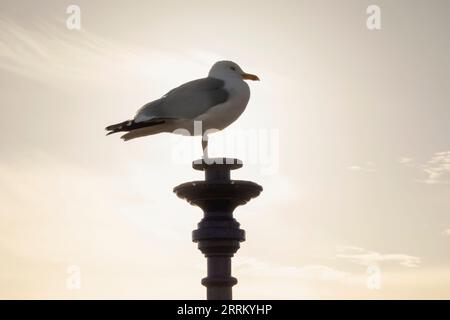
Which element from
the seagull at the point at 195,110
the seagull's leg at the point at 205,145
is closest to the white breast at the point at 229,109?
the seagull at the point at 195,110

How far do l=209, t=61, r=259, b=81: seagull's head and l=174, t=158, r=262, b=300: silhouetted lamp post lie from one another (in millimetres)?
1560

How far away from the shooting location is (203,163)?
36.7 feet

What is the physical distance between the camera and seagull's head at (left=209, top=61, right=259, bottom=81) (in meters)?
12.0

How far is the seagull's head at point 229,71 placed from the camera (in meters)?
12.0

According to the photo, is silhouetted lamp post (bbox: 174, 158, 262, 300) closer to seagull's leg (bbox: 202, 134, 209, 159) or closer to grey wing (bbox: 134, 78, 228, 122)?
seagull's leg (bbox: 202, 134, 209, 159)

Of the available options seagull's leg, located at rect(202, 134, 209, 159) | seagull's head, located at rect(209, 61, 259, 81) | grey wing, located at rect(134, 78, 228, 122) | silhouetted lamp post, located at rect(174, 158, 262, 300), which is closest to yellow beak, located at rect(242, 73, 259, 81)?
seagull's head, located at rect(209, 61, 259, 81)

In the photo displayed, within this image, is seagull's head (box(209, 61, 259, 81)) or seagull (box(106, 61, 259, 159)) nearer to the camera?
seagull (box(106, 61, 259, 159))

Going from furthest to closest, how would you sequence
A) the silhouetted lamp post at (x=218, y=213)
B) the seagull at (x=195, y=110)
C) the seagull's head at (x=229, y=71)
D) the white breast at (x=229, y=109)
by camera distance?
1. the seagull's head at (x=229, y=71)
2. the white breast at (x=229, y=109)
3. the seagull at (x=195, y=110)
4. the silhouetted lamp post at (x=218, y=213)

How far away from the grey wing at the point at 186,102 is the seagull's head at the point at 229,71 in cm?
30

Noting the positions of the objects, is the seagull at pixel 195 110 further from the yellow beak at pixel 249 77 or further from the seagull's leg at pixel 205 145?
the yellow beak at pixel 249 77

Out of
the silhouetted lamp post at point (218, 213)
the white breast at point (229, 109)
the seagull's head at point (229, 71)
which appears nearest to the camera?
the silhouetted lamp post at point (218, 213)
